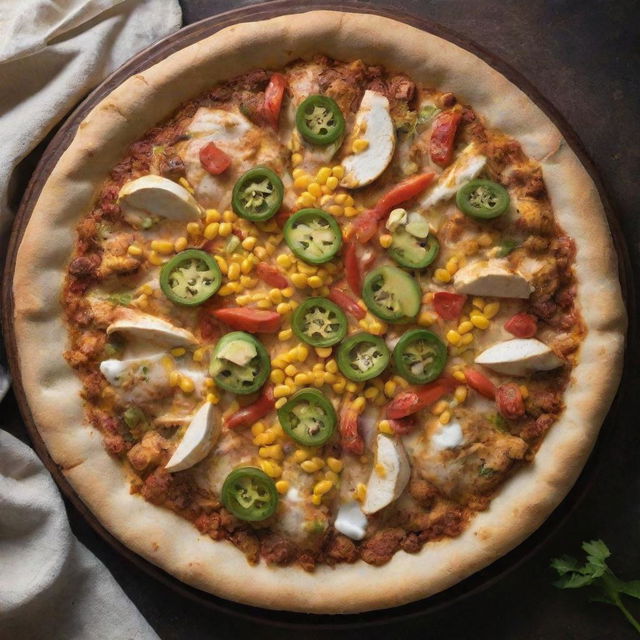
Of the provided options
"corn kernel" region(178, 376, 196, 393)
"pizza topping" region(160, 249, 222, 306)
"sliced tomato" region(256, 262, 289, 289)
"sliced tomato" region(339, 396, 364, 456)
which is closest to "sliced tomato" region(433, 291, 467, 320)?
"sliced tomato" region(339, 396, 364, 456)

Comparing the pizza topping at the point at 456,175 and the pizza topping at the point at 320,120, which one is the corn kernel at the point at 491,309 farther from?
the pizza topping at the point at 320,120

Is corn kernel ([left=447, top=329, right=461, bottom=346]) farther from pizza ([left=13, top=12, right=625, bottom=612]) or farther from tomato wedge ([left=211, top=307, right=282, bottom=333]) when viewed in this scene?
tomato wedge ([left=211, top=307, right=282, bottom=333])

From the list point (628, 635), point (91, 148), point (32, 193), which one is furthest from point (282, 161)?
point (628, 635)

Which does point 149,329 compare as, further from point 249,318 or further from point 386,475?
point 386,475

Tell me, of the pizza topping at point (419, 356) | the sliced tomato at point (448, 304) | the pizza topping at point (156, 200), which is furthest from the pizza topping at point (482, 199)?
the pizza topping at point (156, 200)

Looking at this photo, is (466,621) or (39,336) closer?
(39,336)

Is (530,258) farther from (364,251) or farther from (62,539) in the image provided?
(62,539)

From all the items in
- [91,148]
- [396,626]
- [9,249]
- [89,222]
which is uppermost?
[91,148]
